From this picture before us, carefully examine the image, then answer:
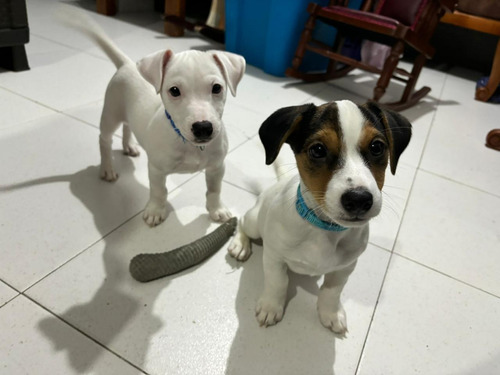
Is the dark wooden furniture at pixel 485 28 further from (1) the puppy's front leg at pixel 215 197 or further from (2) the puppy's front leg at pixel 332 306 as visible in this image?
(2) the puppy's front leg at pixel 332 306

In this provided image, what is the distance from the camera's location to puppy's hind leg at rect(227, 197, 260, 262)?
131cm

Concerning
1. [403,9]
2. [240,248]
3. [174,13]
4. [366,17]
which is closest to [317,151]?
[240,248]

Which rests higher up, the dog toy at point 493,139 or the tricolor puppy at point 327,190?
the tricolor puppy at point 327,190

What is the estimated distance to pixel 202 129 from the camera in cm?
110

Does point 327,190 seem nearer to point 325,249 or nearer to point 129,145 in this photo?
point 325,249

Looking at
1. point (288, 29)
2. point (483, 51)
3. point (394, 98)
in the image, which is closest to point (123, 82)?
point (288, 29)

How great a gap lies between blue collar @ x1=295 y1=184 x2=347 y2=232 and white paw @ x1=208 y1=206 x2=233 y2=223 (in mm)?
596

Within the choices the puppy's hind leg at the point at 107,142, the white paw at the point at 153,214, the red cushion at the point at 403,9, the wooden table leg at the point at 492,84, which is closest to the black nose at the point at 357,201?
the white paw at the point at 153,214

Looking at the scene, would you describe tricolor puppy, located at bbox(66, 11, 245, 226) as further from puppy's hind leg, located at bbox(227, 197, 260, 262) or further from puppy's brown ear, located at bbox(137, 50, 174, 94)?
puppy's hind leg, located at bbox(227, 197, 260, 262)

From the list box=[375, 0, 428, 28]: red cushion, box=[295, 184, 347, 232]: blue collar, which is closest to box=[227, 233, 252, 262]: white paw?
box=[295, 184, 347, 232]: blue collar

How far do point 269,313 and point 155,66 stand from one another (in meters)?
0.83

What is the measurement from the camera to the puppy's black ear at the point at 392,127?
901 millimetres

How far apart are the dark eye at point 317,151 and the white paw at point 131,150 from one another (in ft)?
3.89

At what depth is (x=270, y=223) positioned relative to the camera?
104 cm
